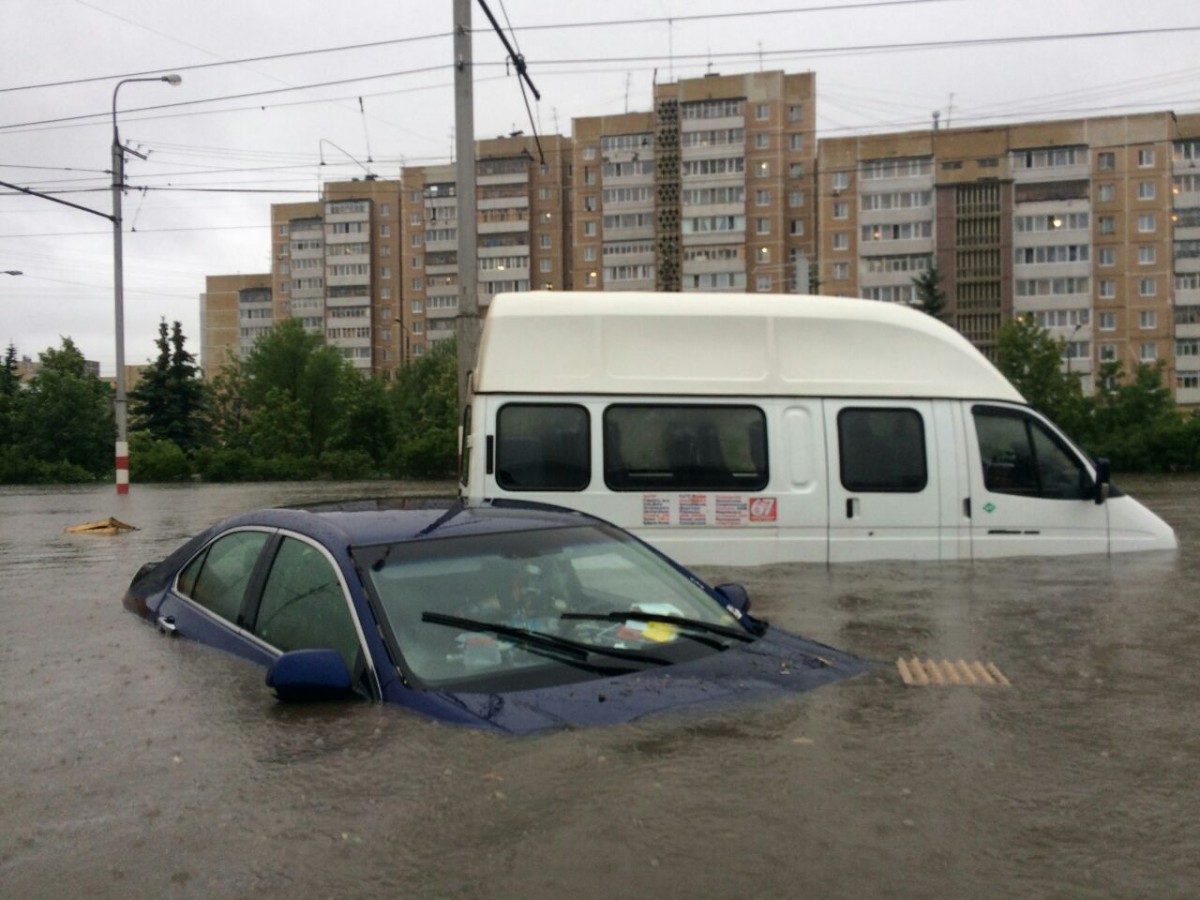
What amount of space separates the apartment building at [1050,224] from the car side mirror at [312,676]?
86377 millimetres

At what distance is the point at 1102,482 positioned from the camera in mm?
10617

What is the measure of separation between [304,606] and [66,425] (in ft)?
161

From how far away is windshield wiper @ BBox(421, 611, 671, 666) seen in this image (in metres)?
4.30

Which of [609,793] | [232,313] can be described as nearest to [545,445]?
[609,793]

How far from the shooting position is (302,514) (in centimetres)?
527

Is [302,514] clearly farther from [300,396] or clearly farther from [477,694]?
[300,396]

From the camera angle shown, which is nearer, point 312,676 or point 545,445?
point 312,676

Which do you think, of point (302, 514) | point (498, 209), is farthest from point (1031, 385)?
point (498, 209)

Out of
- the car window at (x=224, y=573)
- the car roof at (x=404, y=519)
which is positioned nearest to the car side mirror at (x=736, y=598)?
the car roof at (x=404, y=519)

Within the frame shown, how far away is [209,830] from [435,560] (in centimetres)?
148

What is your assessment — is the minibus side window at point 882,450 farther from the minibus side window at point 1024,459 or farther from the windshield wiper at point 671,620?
the windshield wiper at point 671,620

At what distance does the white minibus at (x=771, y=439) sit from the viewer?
34.3ft

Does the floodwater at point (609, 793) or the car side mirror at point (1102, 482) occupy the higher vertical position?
the car side mirror at point (1102, 482)

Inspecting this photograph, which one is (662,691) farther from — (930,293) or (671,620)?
(930,293)
